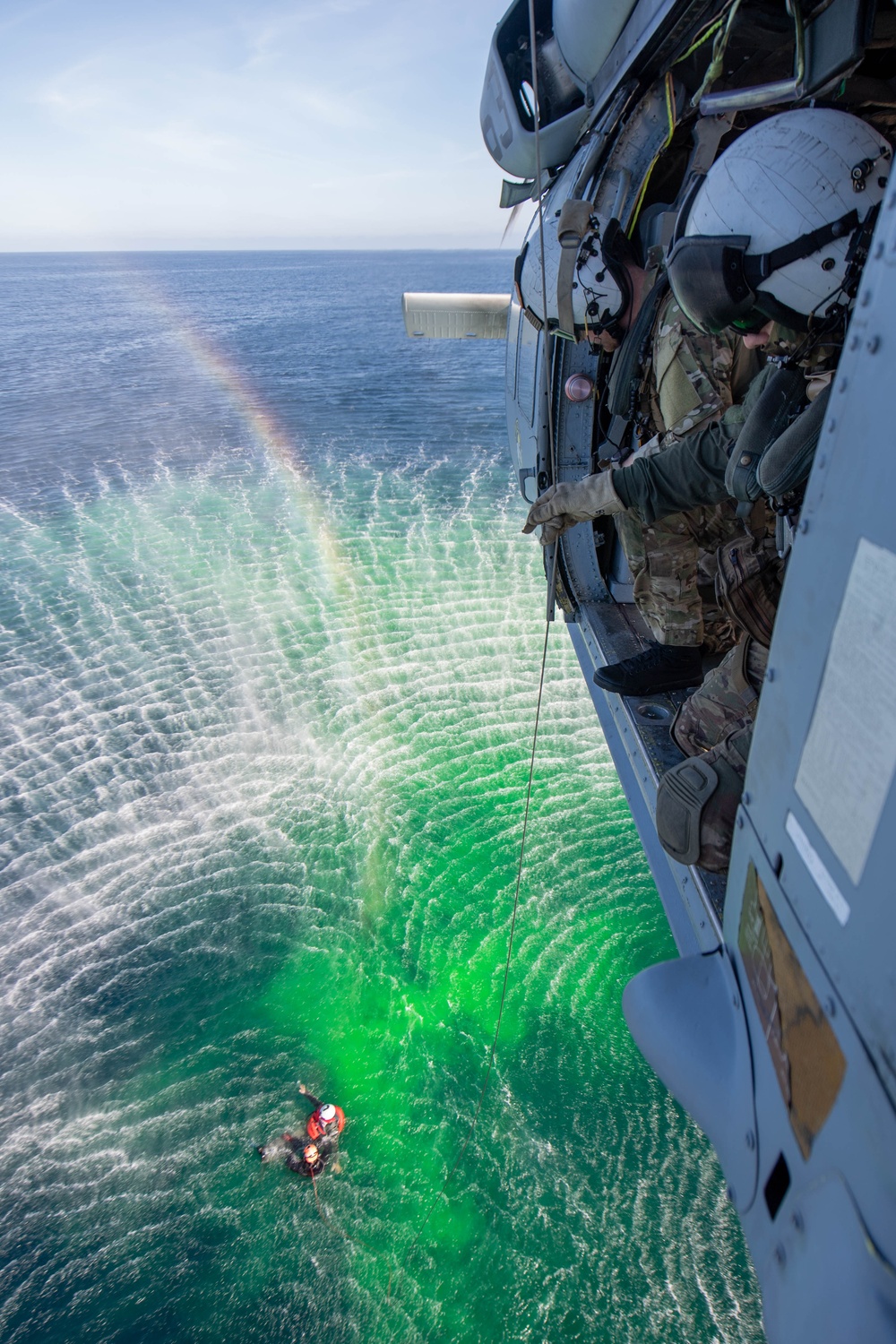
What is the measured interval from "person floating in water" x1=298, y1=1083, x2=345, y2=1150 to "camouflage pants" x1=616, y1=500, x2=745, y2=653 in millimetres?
5007

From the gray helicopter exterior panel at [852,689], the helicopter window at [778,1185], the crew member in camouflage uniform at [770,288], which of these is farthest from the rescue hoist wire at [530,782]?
the helicopter window at [778,1185]

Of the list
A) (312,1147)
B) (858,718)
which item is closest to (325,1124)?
(312,1147)

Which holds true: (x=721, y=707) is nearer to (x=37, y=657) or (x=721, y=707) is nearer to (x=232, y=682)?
(x=232, y=682)

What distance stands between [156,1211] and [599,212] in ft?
24.2

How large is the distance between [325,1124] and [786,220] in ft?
22.2

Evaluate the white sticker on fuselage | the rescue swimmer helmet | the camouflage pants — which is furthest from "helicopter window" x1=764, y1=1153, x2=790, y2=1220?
the camouflage pants

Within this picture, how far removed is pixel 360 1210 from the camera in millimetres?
6117

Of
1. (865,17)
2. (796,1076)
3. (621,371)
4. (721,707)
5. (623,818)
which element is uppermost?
(865,17)

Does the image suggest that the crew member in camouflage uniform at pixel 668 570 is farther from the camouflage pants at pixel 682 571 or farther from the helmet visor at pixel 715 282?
the helmet visor at pixel 715 282

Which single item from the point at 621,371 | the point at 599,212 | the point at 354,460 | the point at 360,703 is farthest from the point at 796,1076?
the point at 354,460

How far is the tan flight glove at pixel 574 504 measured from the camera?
292 cm

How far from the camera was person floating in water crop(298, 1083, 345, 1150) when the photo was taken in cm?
626

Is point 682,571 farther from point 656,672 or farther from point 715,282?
point 715,282

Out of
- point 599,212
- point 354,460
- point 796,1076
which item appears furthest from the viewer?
point 354,460
